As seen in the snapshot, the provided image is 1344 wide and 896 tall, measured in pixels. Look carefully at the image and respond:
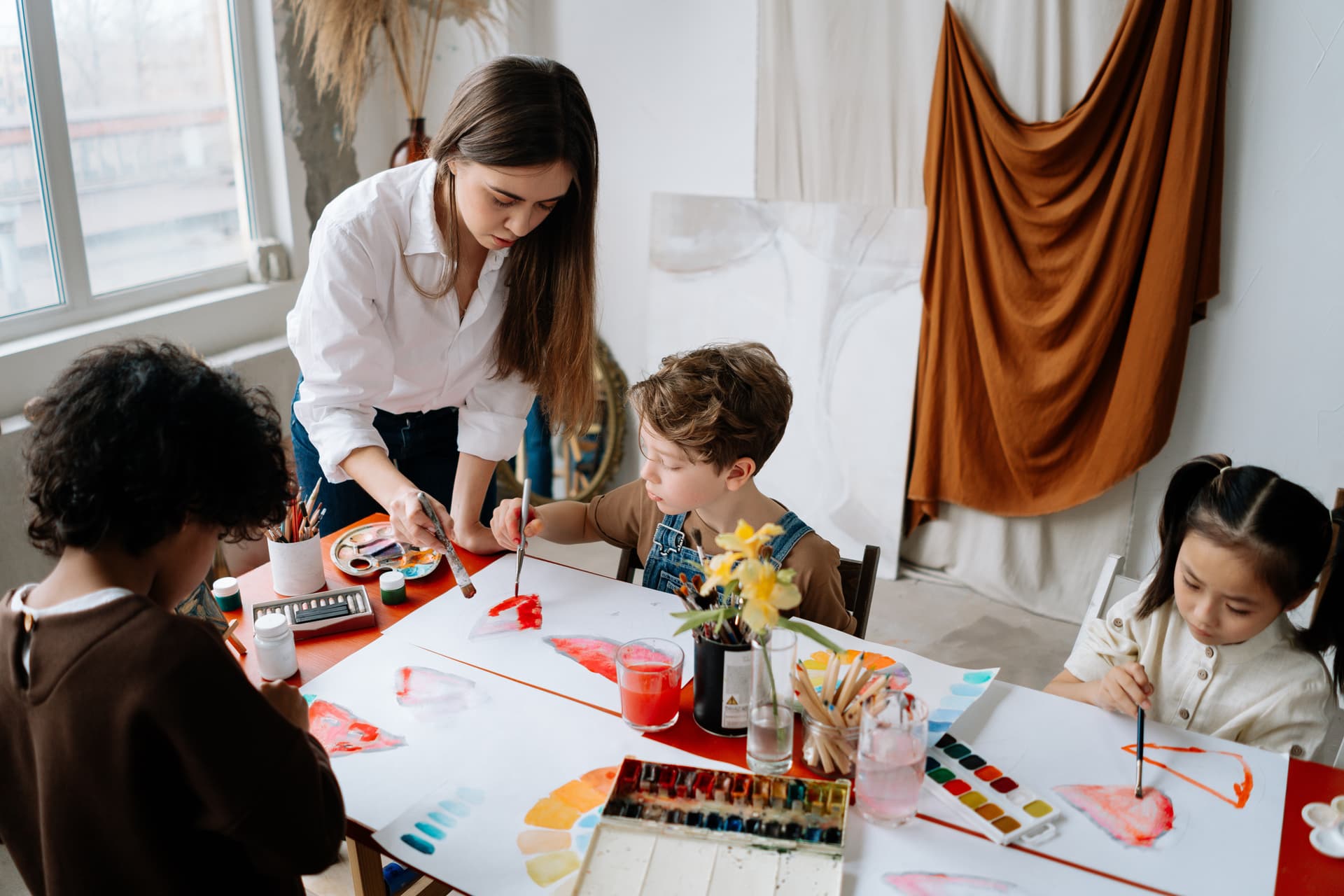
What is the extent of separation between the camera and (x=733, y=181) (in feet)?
10.9

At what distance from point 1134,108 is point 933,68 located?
55 centimetres

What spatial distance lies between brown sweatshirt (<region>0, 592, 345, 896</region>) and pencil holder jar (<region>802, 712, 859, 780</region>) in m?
0.59

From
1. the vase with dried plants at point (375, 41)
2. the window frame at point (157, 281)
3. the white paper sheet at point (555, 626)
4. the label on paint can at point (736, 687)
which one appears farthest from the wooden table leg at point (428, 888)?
the vase with dried plants at point (375, 41)

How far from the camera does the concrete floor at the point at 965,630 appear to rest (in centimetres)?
295

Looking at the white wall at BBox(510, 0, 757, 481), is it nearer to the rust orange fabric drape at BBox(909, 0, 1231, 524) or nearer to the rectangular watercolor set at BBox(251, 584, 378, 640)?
the rust orange fabric drape at BBox(909, 0, 1231, 524)

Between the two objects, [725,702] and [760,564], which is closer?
[760,564]

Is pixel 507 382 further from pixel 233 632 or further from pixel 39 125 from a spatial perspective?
pixel 39 125

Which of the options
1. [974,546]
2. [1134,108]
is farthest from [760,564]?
[974,546]

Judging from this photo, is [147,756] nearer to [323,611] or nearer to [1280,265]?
[323,611]

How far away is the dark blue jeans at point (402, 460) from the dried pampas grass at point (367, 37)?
58.0 inches

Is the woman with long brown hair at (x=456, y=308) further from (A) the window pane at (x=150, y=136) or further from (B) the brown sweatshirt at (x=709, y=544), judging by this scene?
(A) the window pane at (x=150, y=136)

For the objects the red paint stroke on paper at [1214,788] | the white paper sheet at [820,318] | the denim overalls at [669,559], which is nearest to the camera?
the red paint stroke on paper at [1214,788]

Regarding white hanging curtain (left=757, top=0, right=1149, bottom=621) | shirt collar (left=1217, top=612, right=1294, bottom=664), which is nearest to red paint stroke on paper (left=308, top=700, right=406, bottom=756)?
shirt collar (left=1217, top=612, right=1294, bottom=664)

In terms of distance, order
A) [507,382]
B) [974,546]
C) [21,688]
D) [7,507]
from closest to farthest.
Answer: [21,688] → [507,382] → [7,507] → [974,546]
